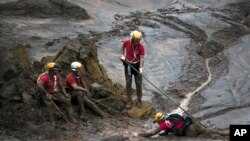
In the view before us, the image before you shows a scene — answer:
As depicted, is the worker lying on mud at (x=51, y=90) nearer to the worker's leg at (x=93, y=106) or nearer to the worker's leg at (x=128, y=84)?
the worker's leg at (x=93, y=106)

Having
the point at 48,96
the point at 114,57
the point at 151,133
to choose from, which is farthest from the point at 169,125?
the point at 114,57

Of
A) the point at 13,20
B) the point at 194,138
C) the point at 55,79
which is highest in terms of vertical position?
the point at 13,20

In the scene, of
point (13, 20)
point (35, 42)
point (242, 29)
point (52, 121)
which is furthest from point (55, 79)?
point (242, 29)

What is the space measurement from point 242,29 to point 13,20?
33.5ft

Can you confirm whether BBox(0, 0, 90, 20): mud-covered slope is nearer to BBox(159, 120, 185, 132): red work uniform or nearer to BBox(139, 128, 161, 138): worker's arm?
BBox(139, 128, 161, 138): worker's arm

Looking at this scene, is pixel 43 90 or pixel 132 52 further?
pixel 132 52

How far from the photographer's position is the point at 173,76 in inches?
692

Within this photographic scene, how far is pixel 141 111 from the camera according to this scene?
13570 mm

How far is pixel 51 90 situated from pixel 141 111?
106 inches

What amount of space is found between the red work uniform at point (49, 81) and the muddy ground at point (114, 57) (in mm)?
501

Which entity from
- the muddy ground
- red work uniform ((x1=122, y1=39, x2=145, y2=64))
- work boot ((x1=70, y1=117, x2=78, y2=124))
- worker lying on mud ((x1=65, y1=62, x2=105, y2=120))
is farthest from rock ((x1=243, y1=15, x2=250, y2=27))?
work boot ((x1=70, y1=117, x2=78, y2=124))

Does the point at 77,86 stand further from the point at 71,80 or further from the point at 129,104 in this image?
the point at 129,104

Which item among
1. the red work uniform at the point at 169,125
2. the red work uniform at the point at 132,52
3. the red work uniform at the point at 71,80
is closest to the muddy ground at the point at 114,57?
the red work uniform at the point at 169,125

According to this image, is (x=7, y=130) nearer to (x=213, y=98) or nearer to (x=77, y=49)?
(x=77, y=49)
